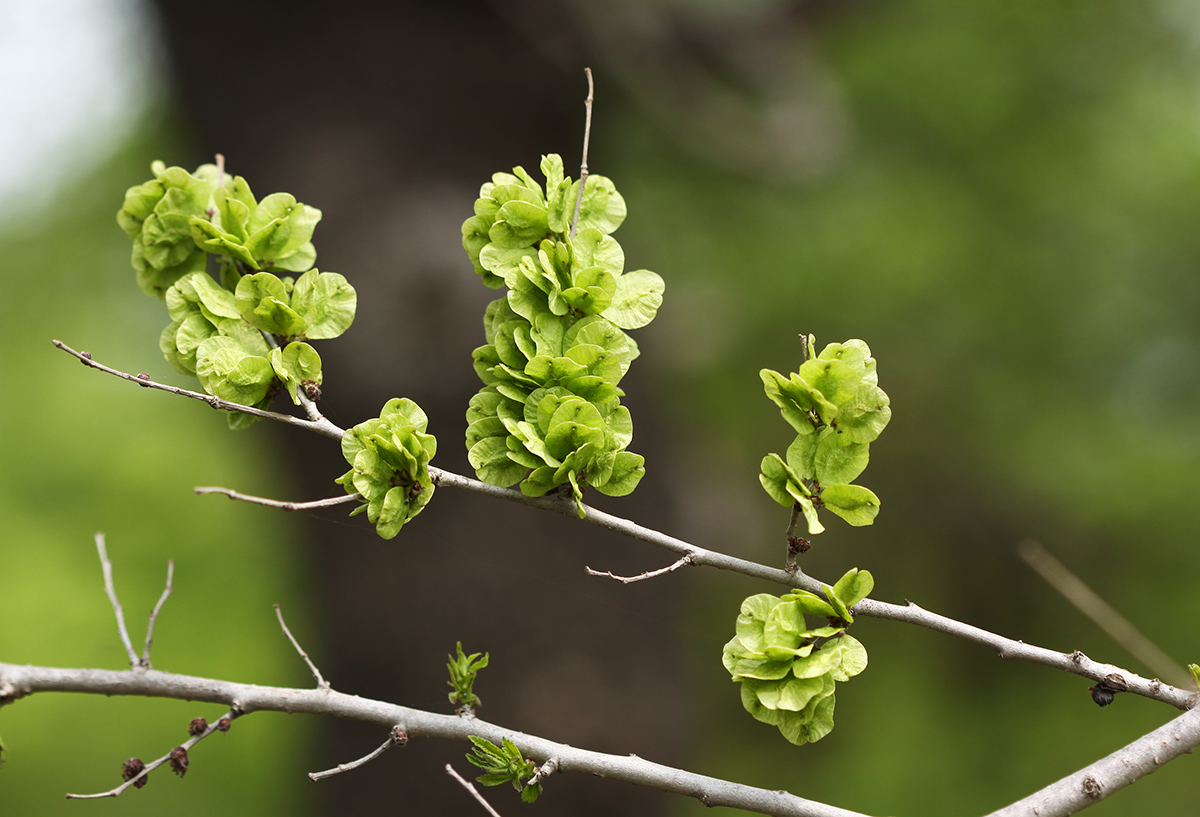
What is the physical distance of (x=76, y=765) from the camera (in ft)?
9.04

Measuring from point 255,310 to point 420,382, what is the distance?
3.01 ft

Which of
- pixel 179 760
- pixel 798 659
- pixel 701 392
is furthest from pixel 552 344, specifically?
pixel 701 392

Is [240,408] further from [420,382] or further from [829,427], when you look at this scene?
[420,382]

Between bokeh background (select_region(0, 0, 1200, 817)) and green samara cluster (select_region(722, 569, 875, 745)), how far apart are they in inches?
40.7

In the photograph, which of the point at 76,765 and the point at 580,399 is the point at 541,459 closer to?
the point at 580,399

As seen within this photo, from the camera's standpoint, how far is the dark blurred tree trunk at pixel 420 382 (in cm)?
142

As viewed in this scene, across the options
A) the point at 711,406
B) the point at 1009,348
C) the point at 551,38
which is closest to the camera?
the point at 551,38

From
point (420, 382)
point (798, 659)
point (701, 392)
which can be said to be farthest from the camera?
point (701, 392)

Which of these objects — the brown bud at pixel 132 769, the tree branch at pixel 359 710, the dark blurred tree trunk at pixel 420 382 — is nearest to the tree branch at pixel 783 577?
the tree branch at pixel 359 710

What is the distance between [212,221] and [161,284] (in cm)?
6

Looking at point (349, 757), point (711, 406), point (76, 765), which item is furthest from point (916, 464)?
point (76, 765)

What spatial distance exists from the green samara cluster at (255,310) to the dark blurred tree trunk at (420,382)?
0.81 meters

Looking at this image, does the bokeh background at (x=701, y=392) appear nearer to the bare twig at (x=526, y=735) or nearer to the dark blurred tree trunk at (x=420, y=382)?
the dark blurred tree trunk at (x=420, y=382)

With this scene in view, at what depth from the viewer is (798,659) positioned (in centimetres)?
43
